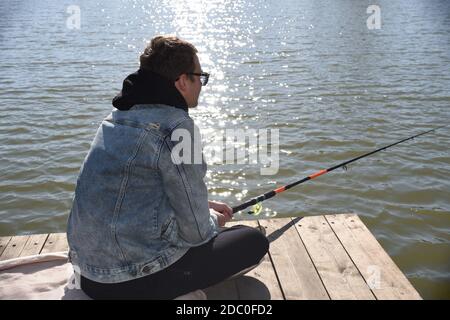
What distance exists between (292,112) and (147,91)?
25.8 feet

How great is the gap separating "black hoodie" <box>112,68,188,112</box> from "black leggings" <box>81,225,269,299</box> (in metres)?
1.06

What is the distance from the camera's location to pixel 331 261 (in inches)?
176

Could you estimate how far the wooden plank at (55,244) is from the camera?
15.7ft

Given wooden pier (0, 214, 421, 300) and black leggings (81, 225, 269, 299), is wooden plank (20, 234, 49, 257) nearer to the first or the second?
wooden pier (0, 214, 421, 300)

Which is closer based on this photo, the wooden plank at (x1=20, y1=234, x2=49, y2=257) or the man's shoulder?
the man's shoulder

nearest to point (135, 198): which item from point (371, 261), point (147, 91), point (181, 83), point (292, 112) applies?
point (147, 91)

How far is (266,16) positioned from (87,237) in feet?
81.9

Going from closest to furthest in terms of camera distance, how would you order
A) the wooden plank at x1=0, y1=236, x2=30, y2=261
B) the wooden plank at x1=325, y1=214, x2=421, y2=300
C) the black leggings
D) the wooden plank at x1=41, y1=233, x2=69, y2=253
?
1. the black leggings
2. the wooden plank at x1=325, y1=214, x2=421, y2=300
3. the wooden plank at x1=0, y1=236, x2=30, y2=261
4. the wooden plank at x1=41, y1=233, x2=69, y2=253

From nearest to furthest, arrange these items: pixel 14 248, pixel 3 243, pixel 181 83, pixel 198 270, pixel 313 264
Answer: pixel 181 83 < pixel 198 270 < pixel 313 264 < pixel 14 248 < pixel 3 243

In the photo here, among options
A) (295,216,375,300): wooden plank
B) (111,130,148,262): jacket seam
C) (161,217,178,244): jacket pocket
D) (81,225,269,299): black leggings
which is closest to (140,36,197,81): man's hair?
(111,130,148,262): jacket seam

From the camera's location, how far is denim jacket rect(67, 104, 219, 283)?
3.08 meters

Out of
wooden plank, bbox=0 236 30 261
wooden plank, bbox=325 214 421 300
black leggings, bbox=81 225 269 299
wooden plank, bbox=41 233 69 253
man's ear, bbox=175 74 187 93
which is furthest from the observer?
wooden plank, bbox=41 233 69 253

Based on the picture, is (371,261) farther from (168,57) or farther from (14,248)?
(14,248)
